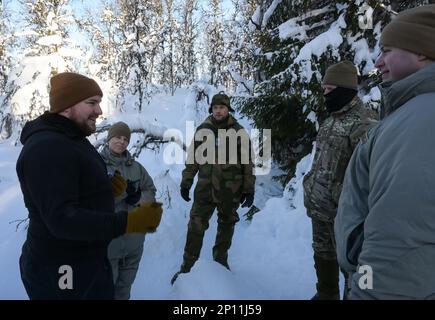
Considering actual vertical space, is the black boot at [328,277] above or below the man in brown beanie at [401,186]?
below

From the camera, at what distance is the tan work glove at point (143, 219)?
199 centimetres

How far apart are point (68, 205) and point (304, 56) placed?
17.1 feet

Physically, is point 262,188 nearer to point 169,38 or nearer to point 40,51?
point 40,51

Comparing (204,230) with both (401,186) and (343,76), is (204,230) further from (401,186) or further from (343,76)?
(401,186)

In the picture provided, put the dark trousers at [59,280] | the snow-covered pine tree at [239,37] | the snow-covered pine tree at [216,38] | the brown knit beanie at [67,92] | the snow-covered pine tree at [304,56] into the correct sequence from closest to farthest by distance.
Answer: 1. the dark trousers at [59,280]
2. the brown knit beanie at [67,92]
3. the snow-covered pine tree at [304,56]
4. the snow-covered pine tree at [239,37]
5. the snow-covered pine tree at [216,38]

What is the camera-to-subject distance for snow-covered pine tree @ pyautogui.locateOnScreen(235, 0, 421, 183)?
6.00 metres

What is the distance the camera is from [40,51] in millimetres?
8766

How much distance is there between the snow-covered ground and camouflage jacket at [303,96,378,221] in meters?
1.38

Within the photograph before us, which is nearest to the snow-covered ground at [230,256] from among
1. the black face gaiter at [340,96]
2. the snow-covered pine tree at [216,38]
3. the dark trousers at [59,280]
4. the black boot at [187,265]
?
the black boot at [187,265]

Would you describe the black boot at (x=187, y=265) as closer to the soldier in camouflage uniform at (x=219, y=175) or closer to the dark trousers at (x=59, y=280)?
the soldier in camouflage uniform at (x=219, y=175)

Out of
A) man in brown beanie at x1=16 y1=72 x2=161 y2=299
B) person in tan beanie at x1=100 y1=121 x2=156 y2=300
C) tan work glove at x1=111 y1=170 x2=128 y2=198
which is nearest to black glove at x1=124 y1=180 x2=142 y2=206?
person in tan beanie at x1=100 y1=121 x2=156 y2=300

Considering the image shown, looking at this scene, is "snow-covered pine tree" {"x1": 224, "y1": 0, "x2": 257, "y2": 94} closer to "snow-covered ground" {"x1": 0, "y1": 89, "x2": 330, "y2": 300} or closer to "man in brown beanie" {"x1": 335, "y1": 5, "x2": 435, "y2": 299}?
Answer: "snow-covered ground" {"x1": 0, "y1": 89, "x2": 330, "y2": 300}
